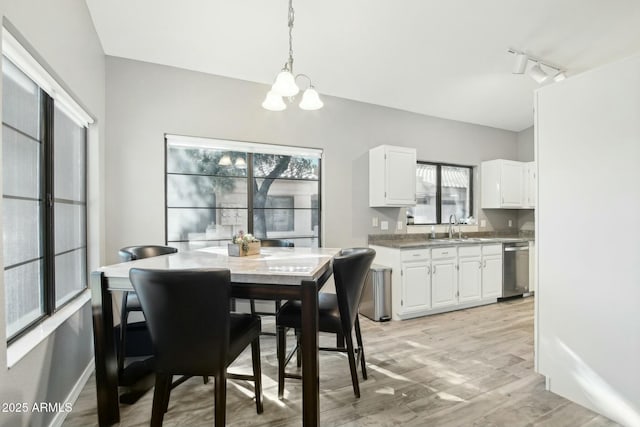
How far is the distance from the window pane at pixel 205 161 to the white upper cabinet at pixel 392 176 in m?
1.68

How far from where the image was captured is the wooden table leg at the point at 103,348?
1.62 meters

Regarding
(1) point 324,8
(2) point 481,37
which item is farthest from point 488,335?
(1) point 324,8

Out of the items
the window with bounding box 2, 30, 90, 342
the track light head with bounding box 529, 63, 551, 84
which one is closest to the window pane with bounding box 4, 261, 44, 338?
the window with bounding box 2, 30, 90, 342

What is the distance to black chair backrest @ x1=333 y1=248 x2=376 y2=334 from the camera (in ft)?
5.83

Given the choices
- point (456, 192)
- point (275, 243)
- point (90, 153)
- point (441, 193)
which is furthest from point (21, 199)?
point (456, 192)

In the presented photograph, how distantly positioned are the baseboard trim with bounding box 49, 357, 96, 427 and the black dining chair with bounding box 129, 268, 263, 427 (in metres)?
0.74

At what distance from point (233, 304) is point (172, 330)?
69.3 inches

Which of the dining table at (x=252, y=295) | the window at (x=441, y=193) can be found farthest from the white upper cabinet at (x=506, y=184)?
the dining table at (x=252, y=295)

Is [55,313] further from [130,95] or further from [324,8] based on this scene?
[324,8]

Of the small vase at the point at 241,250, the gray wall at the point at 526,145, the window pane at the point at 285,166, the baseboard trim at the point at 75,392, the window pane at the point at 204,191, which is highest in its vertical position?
Result: the gray wall at the point at 526,145

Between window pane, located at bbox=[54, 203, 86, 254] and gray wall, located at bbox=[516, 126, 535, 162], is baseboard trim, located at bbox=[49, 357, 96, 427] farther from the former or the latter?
gray wall, located at bbox=[516, 126, 535, 162]

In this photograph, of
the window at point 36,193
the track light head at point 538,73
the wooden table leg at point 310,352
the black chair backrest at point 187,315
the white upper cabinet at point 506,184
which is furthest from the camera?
the white upper cabinet at point 506,184

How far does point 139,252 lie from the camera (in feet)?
7.98

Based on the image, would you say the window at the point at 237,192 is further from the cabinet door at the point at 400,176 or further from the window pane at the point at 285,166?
the cabinet door at the point at 400,176
